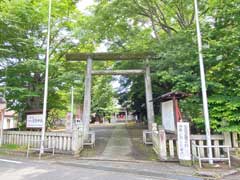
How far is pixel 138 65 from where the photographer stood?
15.3 meters

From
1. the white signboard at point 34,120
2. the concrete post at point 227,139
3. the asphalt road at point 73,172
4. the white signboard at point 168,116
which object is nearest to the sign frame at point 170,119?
the white signboard at point 168,116

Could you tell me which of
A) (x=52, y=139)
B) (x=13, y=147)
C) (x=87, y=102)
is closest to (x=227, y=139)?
(x=87, y=102)

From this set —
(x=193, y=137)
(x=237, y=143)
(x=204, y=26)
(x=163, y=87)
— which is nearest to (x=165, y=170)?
(x=193, y=137)

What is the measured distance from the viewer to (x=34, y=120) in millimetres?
12070

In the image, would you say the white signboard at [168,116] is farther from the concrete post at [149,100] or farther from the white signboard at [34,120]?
the white signboard at [34,120]

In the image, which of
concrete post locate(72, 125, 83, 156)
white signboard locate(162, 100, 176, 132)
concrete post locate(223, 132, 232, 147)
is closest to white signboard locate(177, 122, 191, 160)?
white signboard locate(162, 100, 176, 132)

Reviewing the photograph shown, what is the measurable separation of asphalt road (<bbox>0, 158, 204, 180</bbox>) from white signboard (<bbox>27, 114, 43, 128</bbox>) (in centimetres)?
378

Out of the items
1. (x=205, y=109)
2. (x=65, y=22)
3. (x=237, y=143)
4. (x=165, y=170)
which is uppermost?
(x=65, y=22)

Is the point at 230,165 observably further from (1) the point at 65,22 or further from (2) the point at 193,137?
(1) the point at 65,22

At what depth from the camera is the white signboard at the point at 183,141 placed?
780cm

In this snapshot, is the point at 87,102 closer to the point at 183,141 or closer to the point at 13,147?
the point at 13,147

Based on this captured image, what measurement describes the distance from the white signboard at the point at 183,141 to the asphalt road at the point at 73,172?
4.32ft

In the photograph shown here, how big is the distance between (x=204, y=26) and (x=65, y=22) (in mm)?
9399

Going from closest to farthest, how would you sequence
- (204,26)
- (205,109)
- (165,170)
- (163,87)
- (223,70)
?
(165,170)
(205,109)
(223,70)
(204,26)
(163,87)
